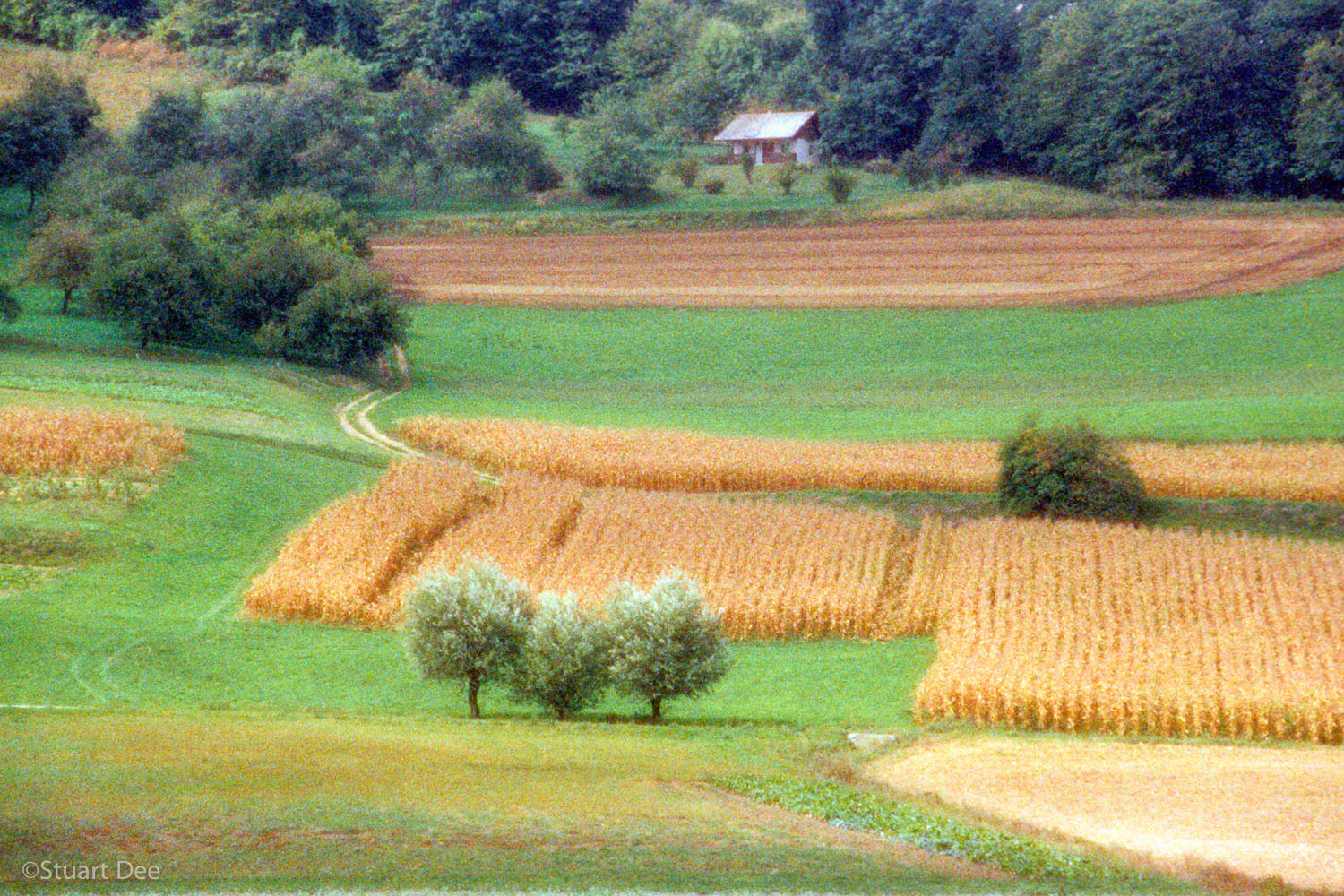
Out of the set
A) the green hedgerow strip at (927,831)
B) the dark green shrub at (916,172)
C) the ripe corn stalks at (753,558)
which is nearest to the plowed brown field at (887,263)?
the dark green shrub at (916,172)

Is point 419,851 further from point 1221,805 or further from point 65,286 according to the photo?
point 65,286

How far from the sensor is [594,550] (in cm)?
3300

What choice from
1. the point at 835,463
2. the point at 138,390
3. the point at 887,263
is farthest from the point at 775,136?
the point at 835,463

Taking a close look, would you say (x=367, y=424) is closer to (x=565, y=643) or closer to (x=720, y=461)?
(x=720, y=461)

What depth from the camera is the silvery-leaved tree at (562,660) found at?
2286cm

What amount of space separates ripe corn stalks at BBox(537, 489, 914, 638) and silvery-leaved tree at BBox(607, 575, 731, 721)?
15.7ft

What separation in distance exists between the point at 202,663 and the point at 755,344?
3695 centimetres

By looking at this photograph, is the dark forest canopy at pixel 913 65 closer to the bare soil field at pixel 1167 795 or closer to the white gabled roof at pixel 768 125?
the white gabled roof at pixel 768 125

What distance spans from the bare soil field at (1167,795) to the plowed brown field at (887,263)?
42.5 meters

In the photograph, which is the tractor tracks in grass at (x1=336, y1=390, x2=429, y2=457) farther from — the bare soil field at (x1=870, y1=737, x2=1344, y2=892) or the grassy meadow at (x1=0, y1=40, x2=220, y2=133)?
the grassy meadow at (x1=0, y1=40, x2=220, y2=133)

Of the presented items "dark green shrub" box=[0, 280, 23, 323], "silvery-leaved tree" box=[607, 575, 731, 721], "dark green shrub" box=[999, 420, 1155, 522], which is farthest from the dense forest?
"silvery-leaved tree" box=[607, 575, 731, 721]

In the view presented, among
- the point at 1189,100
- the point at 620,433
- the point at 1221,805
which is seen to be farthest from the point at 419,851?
the point at 1189,100

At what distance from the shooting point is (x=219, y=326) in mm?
57750

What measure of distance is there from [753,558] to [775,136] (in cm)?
6141
